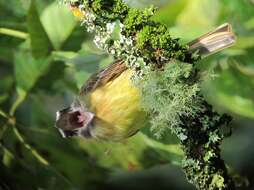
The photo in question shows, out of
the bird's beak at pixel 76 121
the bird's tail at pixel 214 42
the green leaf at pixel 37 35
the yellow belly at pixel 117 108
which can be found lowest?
the bird's beak at pixel 76 121

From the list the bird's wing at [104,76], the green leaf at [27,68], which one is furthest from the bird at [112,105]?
the green leaf at [27,68]

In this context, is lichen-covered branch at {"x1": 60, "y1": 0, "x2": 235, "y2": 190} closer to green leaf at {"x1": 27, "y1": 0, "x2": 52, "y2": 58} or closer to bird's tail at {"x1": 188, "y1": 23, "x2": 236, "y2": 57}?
bird's tail at {"x1": 188, "y1": 23, "x2": 236, "y2": 57}

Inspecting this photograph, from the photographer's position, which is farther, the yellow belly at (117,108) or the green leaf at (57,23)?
the green leaf at (57,23)

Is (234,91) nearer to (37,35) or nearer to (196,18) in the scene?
(196,18)

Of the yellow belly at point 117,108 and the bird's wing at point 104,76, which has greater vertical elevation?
the bird's wing at point 104,76

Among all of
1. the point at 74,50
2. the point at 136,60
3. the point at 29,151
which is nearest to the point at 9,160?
the point at 29,151

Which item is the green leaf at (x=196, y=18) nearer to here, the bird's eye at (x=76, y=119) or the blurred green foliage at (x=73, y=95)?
the blurred green foliage at (x=73, y=95)

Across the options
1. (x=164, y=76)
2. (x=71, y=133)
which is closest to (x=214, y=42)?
(x=164, y=76)

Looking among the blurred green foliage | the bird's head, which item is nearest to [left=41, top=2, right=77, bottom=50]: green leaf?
the blurred green foliage
